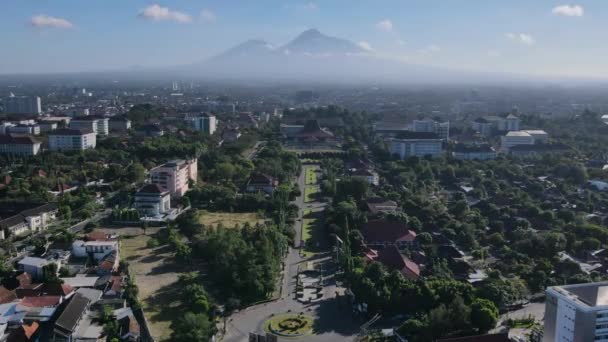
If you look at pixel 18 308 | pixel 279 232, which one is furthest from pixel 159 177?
pixel 18 308

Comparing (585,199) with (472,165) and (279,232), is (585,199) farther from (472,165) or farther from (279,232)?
(279,232)

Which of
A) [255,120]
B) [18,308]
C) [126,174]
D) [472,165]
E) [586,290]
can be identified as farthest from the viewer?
[255,120]

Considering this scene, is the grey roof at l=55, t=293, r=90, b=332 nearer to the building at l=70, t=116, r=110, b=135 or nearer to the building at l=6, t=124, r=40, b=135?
the building at l=6, t=124, r=40, b=135

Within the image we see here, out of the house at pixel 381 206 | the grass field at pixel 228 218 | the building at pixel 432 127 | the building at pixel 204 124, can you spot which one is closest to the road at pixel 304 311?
the grass field at pixel 228 218

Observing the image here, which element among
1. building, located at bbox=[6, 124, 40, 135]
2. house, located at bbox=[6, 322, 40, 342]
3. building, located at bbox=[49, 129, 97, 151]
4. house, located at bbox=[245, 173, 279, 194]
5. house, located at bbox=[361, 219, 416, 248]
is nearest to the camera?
house, located at bbox=[6, 322, 40, 342]

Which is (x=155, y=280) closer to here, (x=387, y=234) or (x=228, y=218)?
(x=228, y=218)

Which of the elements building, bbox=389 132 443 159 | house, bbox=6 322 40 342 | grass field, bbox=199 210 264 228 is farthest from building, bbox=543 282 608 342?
building, bbox=389 132 443 159

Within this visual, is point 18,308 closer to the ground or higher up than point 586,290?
closer to the ground
